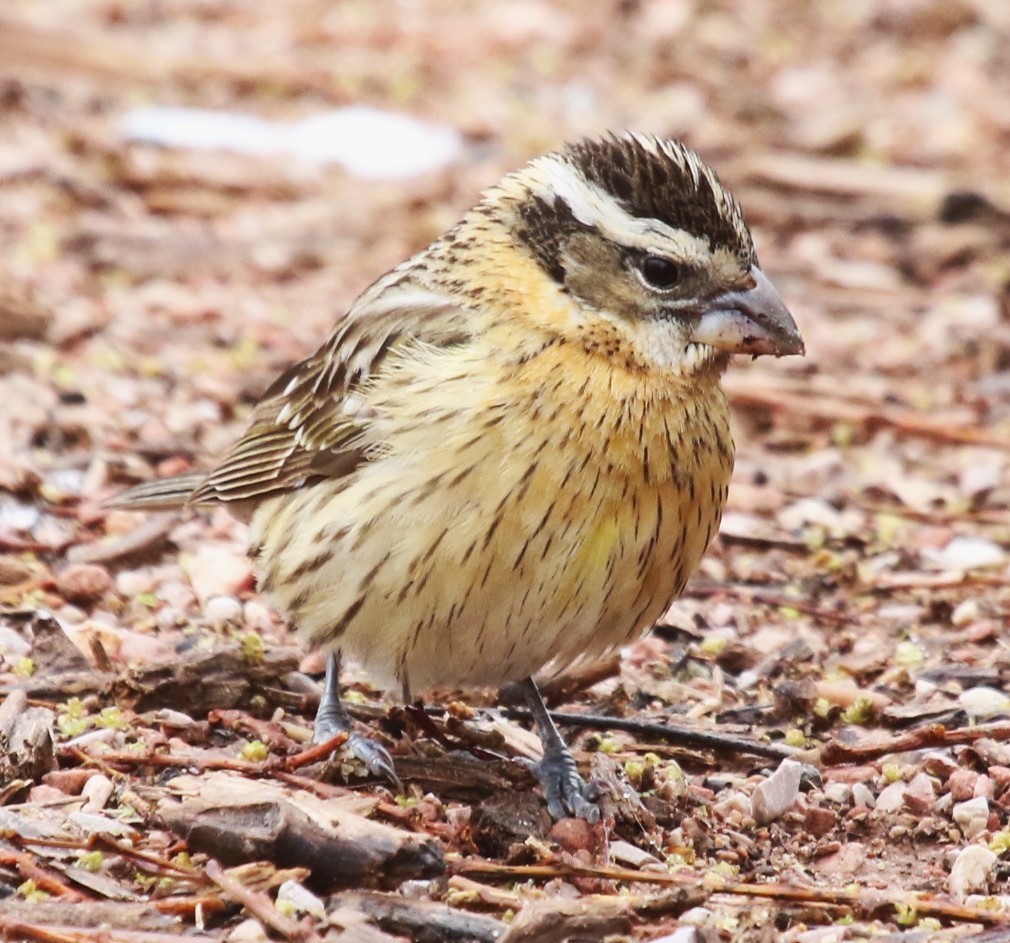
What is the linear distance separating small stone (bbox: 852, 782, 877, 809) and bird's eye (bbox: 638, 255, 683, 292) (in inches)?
57.4

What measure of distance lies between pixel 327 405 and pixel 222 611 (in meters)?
1.07

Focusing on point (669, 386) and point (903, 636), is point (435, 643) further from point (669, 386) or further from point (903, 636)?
point (903, 636)

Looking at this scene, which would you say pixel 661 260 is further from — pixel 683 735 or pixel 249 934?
pixel 249 934

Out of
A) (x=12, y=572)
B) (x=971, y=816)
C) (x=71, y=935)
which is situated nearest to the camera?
(x=71, y=935)

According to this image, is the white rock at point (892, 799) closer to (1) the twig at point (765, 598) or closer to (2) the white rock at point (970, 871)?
(2) the white rock at point (970, 871)

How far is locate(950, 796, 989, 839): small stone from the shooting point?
492cm

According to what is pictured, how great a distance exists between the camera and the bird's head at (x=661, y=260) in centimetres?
503

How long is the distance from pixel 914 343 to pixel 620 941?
575 centimetres

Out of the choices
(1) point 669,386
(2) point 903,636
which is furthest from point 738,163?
(1) point 669,386

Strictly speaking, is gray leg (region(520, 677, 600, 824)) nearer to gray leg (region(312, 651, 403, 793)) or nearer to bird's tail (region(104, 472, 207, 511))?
gray leg (region(312, 651, 403, 793))

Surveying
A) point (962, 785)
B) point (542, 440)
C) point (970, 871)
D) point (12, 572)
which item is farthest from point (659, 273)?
point (12, 572)

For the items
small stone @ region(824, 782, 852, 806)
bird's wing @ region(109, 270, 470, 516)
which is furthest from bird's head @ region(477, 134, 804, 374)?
small stone @ region(824, 782, 852, 806)

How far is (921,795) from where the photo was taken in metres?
5.08

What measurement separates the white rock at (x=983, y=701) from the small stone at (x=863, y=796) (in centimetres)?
58
